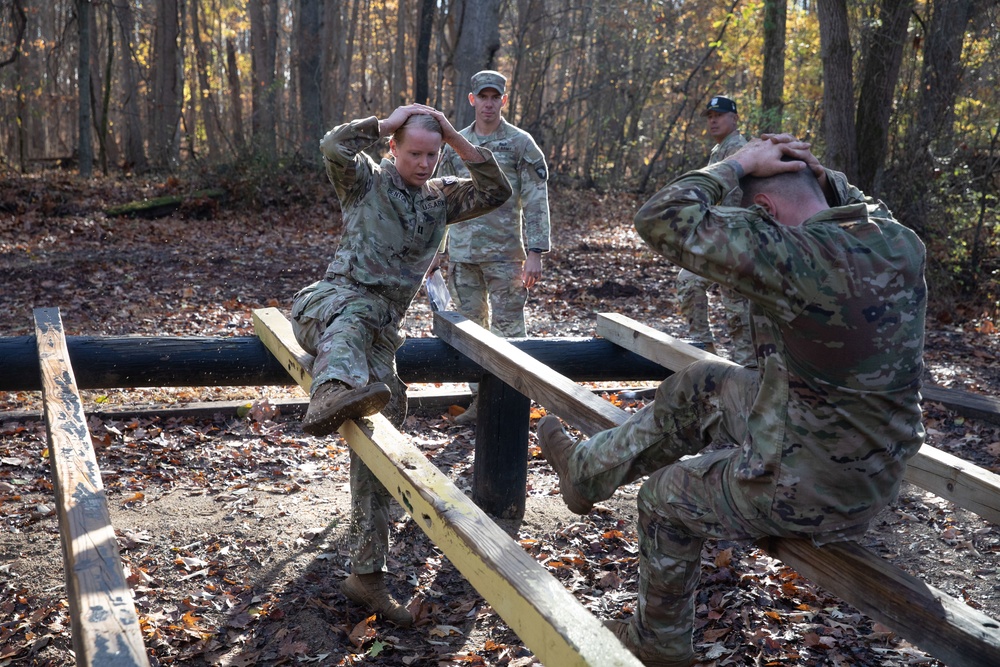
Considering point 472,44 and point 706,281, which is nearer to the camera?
point 706,281

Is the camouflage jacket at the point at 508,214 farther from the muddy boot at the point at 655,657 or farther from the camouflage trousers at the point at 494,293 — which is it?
the muddy boot at the point at 655,657

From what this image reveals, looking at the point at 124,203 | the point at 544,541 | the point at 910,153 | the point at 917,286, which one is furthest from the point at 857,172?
the point at 124,203

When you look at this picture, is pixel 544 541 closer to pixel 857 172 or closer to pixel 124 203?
pixel 857 172

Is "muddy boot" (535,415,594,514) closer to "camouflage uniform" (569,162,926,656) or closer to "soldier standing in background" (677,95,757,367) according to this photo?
"camouflage uniform" (569,162,926,656)

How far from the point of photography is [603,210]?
59.9 feet

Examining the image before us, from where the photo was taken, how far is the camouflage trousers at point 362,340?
146 inches

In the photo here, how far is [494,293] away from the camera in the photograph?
6.55 metres

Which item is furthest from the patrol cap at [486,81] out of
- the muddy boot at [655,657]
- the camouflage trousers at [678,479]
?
the muddy boot at [655,657]

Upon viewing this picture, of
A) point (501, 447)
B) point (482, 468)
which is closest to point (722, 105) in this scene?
point (501, 447)

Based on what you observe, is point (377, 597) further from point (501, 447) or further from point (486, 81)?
point (486, 81)

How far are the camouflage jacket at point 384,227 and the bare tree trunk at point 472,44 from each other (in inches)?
386

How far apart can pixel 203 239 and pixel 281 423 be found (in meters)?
7.73

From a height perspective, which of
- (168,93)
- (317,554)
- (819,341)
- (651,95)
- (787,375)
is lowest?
(317,554)

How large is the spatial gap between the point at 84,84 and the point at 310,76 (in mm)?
4433
